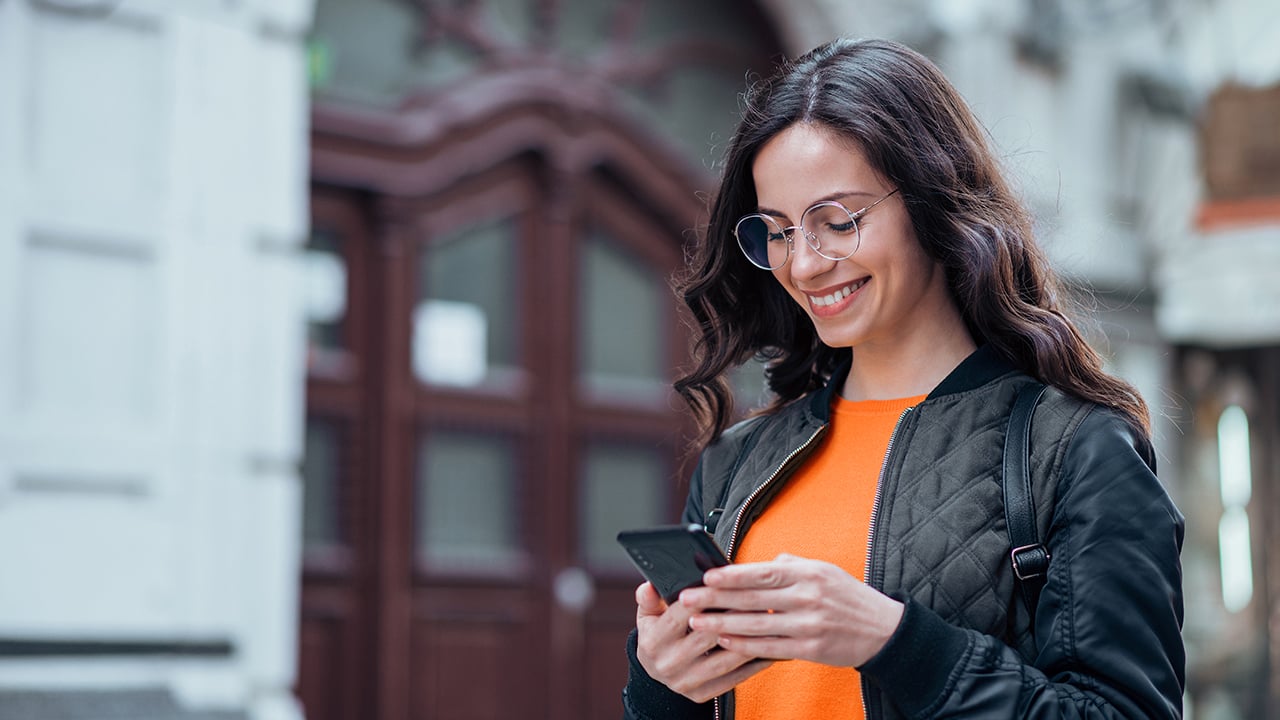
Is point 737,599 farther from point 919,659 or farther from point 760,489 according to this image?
point 760,489

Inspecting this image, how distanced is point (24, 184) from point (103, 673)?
61.5 inches

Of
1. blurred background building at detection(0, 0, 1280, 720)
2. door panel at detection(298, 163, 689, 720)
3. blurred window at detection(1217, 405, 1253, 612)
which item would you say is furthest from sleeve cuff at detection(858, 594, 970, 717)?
blurred window at detection(1217, 405, 1253, 612)

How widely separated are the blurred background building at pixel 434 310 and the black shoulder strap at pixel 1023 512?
2375 millimetres

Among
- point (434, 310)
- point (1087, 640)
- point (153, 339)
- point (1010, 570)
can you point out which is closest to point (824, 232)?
point (1010, 570)

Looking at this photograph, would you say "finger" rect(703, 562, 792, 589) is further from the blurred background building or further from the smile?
the blurred background building

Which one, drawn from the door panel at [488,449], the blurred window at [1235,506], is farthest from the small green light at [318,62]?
the blurred window at [1235,506]

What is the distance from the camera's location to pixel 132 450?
15.8 ft

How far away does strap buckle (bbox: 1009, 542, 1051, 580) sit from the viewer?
1712 millimetres

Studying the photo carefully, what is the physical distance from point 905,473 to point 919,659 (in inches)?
11.2

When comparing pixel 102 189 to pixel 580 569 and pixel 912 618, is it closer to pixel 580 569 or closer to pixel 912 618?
pixel 580 569

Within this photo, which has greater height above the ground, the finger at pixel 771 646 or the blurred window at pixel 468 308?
the blurred window at pixel 468 308

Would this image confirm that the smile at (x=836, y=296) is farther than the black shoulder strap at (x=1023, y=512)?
Yes

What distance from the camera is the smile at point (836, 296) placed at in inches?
75.6

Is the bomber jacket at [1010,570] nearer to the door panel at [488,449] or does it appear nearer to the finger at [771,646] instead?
the finger at [771,646]
